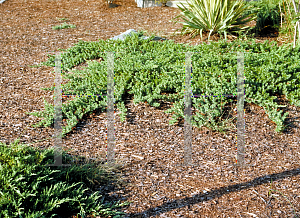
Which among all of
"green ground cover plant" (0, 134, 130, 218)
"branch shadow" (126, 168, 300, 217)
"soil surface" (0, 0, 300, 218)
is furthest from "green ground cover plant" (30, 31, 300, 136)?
"green ground cover plant" (0, 134, 130, 218)

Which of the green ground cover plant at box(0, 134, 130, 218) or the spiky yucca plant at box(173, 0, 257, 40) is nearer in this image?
the green ground cover plant at box(0, 134, 130, 218)

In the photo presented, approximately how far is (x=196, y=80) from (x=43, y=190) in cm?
277

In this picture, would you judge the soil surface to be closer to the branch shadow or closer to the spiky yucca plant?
the branch shadow

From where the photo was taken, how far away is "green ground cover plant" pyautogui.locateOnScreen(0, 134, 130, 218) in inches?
92.7

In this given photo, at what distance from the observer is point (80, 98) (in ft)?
14.3

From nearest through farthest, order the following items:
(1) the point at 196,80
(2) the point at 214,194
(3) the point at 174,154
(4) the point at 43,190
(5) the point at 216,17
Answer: (4) the point at 43,190 → (2) the point at 214,194 → (3) the point at 174,154 → (1) the point at 196,80 → (5) the point at 216,17

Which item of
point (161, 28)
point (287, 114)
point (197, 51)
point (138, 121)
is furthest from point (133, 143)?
point (161, 28)

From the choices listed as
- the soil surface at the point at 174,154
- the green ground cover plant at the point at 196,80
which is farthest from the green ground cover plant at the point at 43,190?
the green ground cover plant at the point at 196,80

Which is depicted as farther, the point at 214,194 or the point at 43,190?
the point at 214,194

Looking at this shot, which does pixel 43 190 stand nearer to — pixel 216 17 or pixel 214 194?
pixel 214 194

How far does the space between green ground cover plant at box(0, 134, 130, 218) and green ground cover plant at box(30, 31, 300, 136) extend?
3.35 ft

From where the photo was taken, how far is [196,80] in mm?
4559

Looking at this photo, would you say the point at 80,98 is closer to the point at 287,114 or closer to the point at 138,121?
the point at 138,121

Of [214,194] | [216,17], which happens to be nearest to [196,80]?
[214,194]
